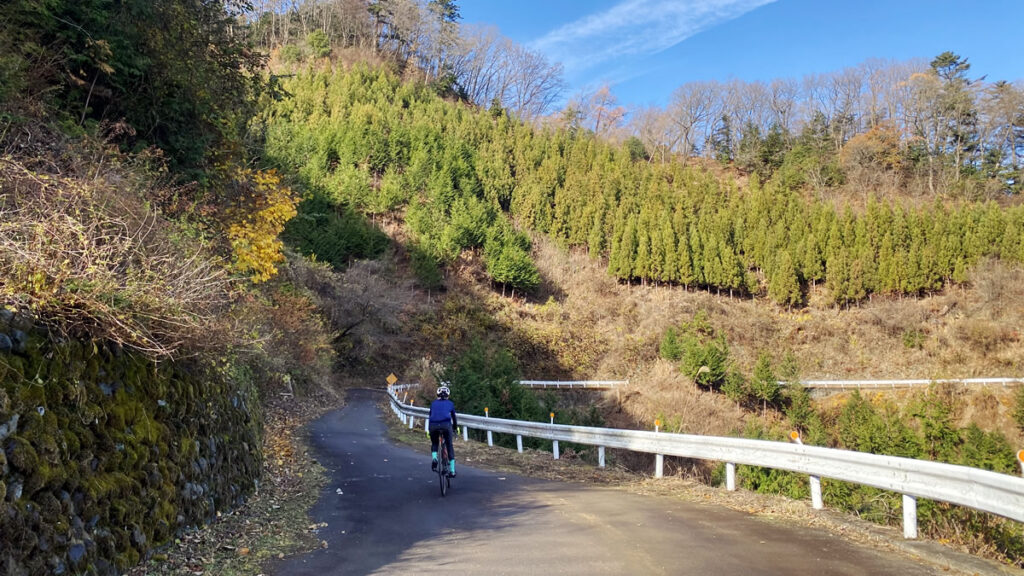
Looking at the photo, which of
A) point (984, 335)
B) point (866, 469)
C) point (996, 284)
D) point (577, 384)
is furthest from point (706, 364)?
point (866, 469)

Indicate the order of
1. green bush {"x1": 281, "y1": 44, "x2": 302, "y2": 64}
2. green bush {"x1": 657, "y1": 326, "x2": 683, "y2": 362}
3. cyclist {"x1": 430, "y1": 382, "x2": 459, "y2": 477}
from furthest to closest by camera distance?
green bush {"x1": 281, "y1": 44, "x2": 302, "y2": 64} < green bush {"x1": 657, "y1": 326, "x2": 683, "y2": 362} < cyclist {"x1": 430, "y1": 382, "x2": 459, "y2": 477}

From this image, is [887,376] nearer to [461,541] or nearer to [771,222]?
[771,222]

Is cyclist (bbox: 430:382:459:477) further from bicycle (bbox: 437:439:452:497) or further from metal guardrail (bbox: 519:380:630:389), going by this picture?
metal guardrail (bbox: 519:380:630:389)

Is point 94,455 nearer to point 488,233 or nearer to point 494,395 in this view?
point 494,395

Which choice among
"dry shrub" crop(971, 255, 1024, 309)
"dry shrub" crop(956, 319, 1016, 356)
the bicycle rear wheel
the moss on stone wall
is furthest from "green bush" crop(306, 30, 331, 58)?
the moss on stone wall

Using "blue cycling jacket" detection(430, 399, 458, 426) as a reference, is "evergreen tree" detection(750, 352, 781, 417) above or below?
below

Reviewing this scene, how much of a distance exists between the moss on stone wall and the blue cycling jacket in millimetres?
3774

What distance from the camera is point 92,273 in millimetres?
5391

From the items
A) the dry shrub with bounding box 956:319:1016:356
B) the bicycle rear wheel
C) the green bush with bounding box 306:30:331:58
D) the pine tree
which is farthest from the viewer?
the green bush with bounding box 306:30:331:58

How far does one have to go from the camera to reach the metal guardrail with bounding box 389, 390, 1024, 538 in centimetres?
496

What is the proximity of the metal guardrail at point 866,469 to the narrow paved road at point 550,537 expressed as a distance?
78 centimetres

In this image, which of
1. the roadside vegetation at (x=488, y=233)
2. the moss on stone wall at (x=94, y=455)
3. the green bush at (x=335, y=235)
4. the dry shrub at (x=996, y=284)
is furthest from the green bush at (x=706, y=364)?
the moss on stone wall at (x=94, y=455)

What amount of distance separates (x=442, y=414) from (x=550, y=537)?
168 inches

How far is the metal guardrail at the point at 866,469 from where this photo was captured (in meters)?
4.96
